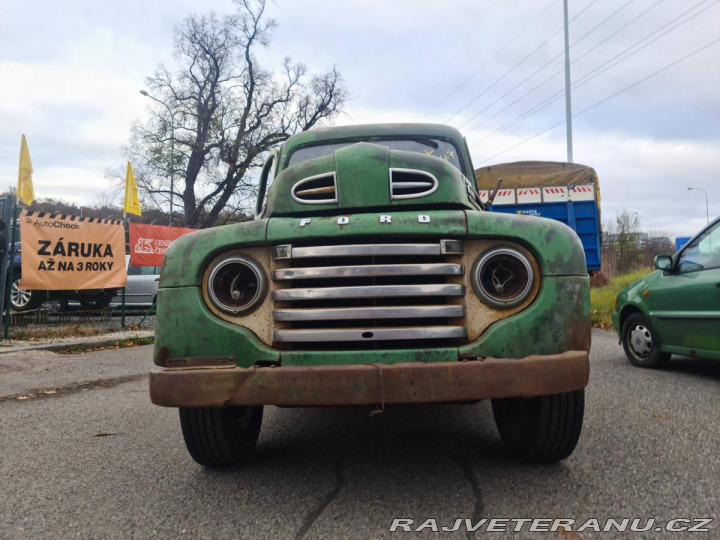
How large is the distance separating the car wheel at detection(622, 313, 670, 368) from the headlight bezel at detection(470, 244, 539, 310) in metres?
4.06

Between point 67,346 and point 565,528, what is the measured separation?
7857 millimetres

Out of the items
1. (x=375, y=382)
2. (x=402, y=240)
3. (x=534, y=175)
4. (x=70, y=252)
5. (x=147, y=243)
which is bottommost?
(x=375, y=382)

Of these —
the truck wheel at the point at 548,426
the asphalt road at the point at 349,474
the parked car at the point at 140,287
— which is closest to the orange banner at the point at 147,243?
the parked car at the point at 140,287

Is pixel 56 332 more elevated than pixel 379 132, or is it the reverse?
pixel 379 132

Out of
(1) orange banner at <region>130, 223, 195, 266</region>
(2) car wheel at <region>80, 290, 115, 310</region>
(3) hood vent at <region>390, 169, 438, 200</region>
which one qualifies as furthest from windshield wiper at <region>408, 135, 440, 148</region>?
(2) car wheel at <region>80, 290, 115, 310</region>

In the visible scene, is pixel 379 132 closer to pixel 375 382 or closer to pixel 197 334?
pixel 197 334

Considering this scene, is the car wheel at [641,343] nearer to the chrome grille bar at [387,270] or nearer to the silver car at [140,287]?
the chrome grille bar at [387,270]

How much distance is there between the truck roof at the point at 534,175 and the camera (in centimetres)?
1135

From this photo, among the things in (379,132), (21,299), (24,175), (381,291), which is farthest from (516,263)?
(21,299)

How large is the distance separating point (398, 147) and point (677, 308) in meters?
3.31

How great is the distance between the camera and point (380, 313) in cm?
251

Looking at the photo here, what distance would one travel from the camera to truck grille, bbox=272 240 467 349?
251 centimetres

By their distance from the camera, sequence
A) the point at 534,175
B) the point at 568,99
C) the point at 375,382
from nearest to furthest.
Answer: the point at 375,382 → the point at 534,175 → the point at 568,99

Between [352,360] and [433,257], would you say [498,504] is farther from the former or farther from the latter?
[433,257]
